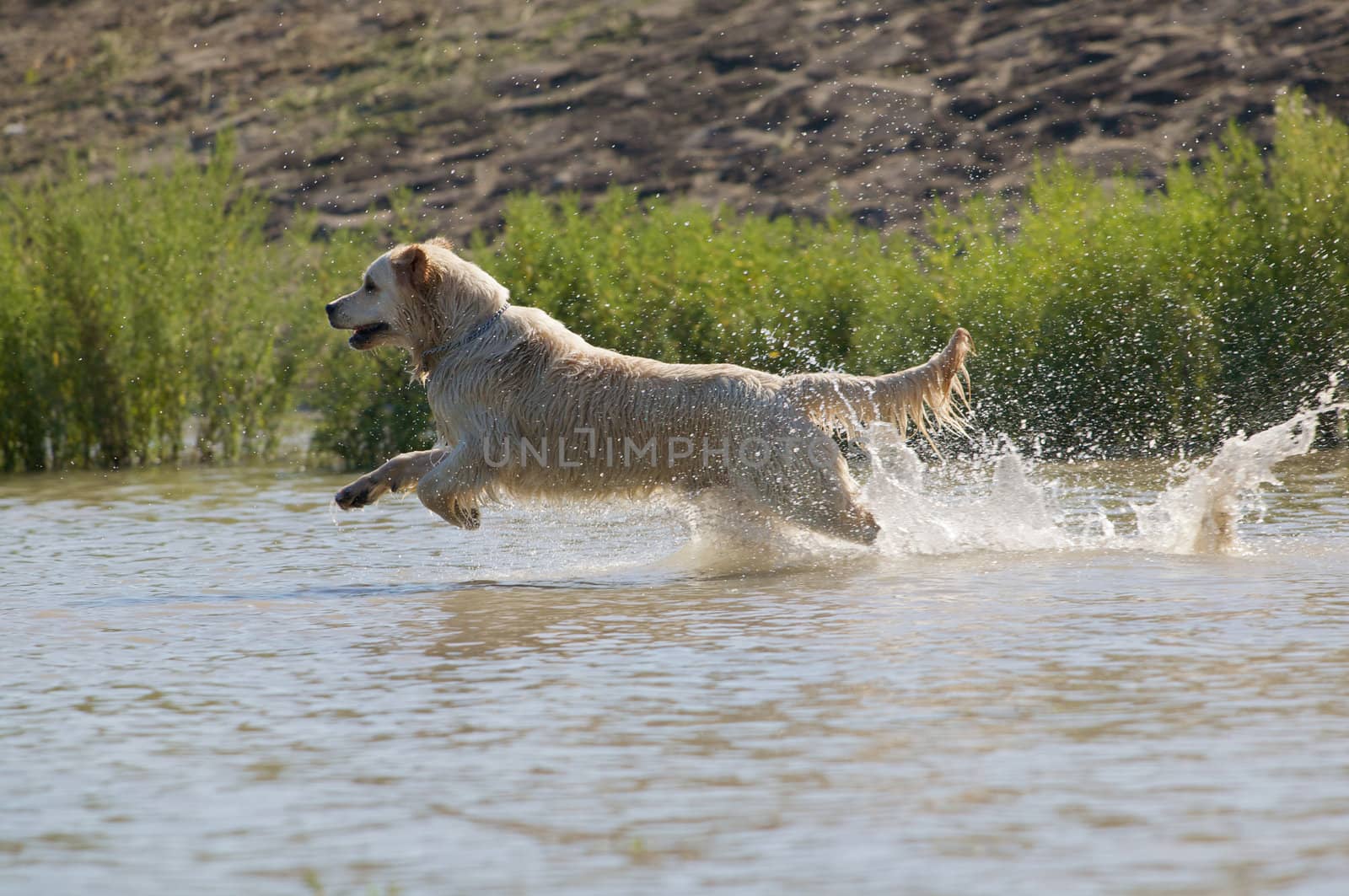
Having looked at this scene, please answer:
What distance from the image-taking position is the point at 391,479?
29.9 feet

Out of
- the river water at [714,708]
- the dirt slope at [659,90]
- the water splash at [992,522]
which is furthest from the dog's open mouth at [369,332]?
the dirt slope at [659,90]

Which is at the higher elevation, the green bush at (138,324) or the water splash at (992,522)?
the green bush at (138,324)

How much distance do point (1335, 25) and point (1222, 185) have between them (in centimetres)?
1091

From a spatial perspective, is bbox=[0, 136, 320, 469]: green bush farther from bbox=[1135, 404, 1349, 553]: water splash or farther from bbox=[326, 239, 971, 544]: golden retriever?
bbox=[1135, 404, 1349, 553]: water splash

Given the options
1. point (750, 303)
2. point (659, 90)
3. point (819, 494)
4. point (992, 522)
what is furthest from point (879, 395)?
point (659, 90)

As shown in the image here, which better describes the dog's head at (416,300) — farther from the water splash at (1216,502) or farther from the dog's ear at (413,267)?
the water splash at (1216,502)

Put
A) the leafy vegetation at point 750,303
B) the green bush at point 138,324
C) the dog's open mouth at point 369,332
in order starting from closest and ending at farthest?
Answer: the dog's open mouth at point 369,332, the leafy vegetation at point 750,303, the green bush at point 138,324

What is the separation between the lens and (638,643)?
7043 mm

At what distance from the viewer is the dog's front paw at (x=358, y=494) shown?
8.94 metres

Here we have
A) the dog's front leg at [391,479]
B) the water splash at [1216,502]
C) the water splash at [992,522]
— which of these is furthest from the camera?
the dog's front leg at [391,479]

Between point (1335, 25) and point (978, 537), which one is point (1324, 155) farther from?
point (1335, 25)

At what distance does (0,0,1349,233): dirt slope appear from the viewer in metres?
24.6

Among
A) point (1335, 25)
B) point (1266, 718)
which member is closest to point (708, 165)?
point (1335, 25)

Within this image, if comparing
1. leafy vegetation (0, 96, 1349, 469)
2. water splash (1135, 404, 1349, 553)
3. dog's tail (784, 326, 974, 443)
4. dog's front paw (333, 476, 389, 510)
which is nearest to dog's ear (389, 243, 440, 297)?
dog's front paw (333, 476, 389, 510)
